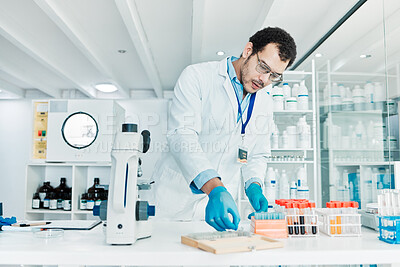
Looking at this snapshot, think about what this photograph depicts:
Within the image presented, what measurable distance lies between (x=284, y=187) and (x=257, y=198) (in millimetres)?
2123

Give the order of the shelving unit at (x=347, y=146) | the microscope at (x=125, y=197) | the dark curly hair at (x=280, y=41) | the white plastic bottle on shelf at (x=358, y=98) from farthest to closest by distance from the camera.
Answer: the white plastic bottle on shelf at (x=358, y=98)
the shelving unit at (x=347, y=146)
the dark curly hair at (x=280, y=41)
the microscope at (x=125, y=197)

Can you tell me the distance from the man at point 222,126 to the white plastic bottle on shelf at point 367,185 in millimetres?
974

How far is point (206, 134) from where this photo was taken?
1.80 meters

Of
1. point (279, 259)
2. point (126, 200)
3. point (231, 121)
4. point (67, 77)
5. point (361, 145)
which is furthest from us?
point (67, 77)

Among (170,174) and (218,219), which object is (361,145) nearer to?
(170,174)

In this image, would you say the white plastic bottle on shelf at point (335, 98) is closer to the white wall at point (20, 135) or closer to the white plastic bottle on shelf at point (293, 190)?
the white plastic bottle on shelf at point (293, 190)

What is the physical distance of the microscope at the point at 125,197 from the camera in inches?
40.8

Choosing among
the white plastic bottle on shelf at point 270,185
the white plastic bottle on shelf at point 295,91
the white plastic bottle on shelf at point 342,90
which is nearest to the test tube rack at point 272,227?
the white plastic bottle on shelf at point 342,90

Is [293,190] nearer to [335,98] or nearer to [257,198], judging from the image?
[335,98]

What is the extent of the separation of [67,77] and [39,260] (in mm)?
4034

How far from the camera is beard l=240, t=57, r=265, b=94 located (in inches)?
63.0

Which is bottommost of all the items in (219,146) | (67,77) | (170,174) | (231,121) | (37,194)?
(37,194)

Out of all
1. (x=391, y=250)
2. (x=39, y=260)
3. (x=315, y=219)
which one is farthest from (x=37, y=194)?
(x=391, y=250)

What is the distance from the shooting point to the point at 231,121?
68.7 inches
